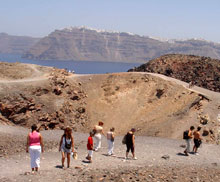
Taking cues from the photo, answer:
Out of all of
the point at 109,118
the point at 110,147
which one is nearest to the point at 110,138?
the point at 110,147

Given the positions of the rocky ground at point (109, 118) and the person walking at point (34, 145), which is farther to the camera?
the rocky ground at point (109, 118)

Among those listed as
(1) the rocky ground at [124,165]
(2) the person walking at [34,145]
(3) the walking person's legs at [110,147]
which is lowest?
(1) the rocky ground at [124,165]

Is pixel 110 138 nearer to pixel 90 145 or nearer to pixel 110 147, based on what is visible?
pixel 110 147

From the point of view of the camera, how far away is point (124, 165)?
15312 millimetres

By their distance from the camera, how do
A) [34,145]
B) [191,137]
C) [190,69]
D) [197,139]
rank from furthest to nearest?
[190,69] < [197,139] < [191,137] < [34,145]

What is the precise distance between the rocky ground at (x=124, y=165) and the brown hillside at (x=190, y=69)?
30.2m

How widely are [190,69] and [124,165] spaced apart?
1626 inches

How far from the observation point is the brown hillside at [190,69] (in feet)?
166

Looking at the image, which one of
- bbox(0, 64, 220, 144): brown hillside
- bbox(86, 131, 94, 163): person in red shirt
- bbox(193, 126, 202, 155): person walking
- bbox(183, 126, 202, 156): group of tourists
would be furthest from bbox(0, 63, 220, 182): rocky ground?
bbox(193, 126, 202, 155): person walking

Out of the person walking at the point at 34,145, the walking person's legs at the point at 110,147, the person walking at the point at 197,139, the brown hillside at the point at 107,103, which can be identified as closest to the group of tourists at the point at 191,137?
the person walking at the point at 197,139

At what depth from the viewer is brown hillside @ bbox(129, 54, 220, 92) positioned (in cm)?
5066

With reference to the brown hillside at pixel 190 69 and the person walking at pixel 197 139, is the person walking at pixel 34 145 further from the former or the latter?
the brown hillside at pixel 190 69

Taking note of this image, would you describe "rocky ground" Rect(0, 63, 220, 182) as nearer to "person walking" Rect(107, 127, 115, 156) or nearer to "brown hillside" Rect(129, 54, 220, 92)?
"person walking" Rect(107, 127, 115, 156)

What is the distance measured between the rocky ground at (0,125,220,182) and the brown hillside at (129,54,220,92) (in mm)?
30187
